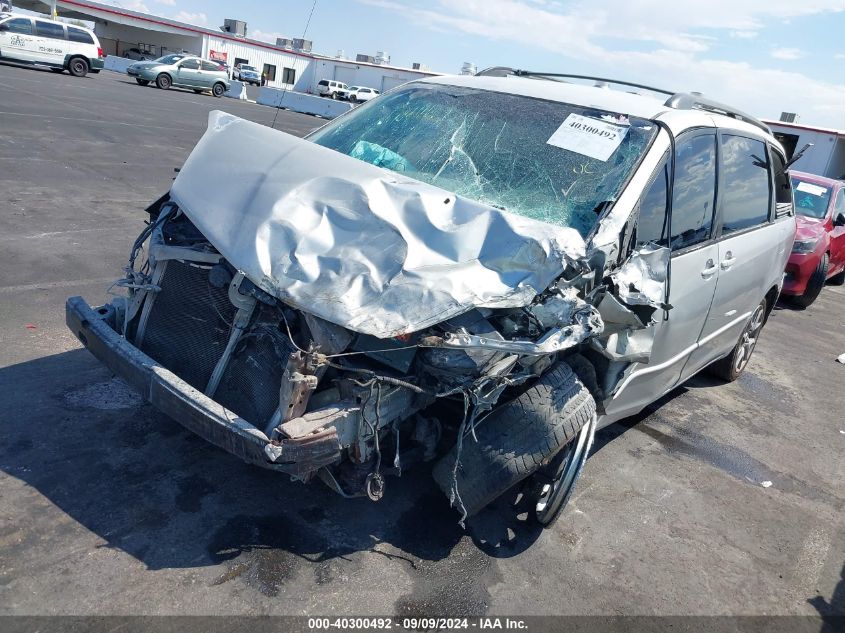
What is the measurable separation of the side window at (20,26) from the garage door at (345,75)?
2970cm

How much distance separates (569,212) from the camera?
3.53 meters

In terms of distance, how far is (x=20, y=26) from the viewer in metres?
26.2

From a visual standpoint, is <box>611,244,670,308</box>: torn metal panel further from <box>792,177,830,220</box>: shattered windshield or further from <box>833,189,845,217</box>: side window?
<box>833,189,845,217</box>: side window

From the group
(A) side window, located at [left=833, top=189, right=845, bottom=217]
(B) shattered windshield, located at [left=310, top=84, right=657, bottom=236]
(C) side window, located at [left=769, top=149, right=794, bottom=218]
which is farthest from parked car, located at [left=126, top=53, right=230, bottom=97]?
(C) side window, located at [left=769, top=149, right=794, bottom=218]

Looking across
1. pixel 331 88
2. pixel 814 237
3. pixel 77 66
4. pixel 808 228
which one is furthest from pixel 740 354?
pixel 331 88

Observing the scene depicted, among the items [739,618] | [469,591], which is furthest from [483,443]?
[739,618]

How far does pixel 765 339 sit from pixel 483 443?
6.06 metres

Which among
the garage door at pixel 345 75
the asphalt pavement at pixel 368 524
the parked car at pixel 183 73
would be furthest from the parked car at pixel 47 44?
the garage door at pixel 345 75

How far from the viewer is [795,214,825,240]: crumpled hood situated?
8.99 meters

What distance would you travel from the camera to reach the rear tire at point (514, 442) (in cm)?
307

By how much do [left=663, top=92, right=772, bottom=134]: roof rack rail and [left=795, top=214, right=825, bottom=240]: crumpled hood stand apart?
4.07 meters

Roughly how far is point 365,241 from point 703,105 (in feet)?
9.61

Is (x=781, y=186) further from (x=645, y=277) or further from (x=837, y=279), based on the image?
(x=837, y=279)

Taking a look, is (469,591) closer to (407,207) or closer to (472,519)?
(472,519)
